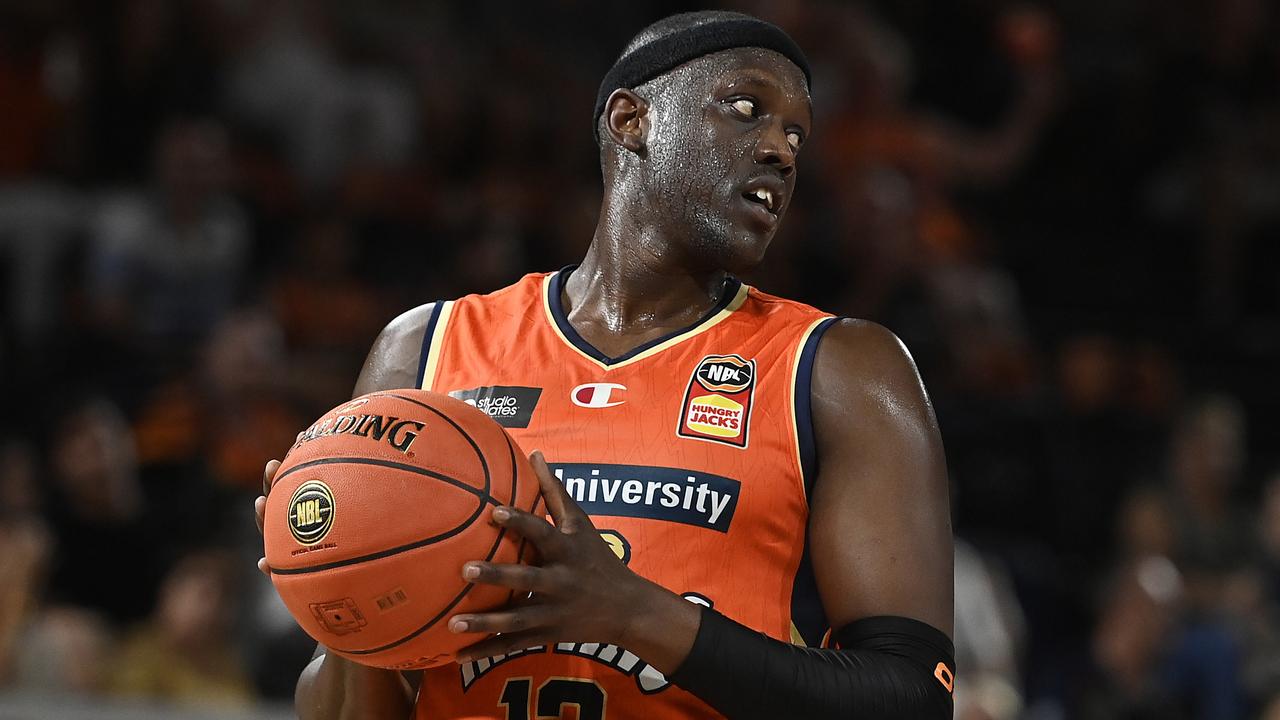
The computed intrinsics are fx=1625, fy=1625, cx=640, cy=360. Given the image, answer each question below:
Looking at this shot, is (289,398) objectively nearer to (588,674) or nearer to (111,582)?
(111,582)

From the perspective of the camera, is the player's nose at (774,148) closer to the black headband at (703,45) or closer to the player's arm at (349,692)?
the black headband at (703,45)

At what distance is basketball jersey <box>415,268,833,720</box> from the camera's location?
2.62 metres

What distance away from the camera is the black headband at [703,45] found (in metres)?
2.98

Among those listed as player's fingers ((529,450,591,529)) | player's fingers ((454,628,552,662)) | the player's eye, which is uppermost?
the player's eye

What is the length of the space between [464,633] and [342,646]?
230 millimetres

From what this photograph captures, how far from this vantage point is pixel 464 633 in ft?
7.34

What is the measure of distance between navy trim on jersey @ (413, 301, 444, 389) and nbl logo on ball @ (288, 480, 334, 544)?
626 mm

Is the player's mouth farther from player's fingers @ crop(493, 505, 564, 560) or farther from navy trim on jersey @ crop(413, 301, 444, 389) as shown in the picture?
player's fingers @ crop(493, 505, 564, 560)

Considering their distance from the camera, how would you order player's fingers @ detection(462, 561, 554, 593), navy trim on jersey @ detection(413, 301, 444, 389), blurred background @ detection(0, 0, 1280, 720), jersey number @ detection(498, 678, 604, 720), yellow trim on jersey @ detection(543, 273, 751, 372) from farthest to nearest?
blurred background @ detection(0, 0, 1280, 720)
navy trim on jersey @ detection(413, 301, 444, 389)
yellow trim on jersey @ detection(543, 273, 751, 372)
jersey number @ detection(498, 678, 604, 720)
player's fingers @ detection(462, 561, 554, 593)

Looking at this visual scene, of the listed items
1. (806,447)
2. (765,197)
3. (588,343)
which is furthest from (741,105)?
(806,447)

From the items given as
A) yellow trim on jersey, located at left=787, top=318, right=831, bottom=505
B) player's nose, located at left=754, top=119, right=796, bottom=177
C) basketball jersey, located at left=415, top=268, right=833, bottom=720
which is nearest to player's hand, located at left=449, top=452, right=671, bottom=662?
basketball jersey, located at left=415, top=268, right=833, bottom=720

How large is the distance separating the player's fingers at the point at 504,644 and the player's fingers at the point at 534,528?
0.12m

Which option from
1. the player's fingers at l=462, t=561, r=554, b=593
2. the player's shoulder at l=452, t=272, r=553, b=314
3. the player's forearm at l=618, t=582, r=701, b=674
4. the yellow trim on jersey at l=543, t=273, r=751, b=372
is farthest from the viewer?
the player's shoulder at l=452, t=272, r=553, b=314

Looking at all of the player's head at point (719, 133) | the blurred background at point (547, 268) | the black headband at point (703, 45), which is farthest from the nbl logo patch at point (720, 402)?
the blurred background at point (547, 268)
